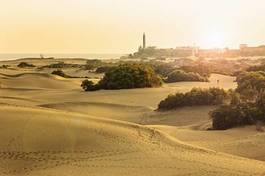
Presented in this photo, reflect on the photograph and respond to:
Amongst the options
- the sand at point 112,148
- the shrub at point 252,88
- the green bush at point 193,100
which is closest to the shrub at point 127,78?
the shrub at point 252,88

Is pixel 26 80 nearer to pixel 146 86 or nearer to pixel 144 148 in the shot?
pixel 146 86

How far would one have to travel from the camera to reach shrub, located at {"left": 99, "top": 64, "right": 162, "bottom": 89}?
87.4 ft

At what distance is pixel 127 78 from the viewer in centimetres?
2686

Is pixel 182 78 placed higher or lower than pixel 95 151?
lower

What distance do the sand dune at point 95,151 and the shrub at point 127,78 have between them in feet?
47.3

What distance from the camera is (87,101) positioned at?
22.3m

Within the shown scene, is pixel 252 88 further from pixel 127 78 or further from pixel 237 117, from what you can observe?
pixel 237 117

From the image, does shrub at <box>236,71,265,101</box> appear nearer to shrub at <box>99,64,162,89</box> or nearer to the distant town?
shrub at <box>99,64,162,89</box>

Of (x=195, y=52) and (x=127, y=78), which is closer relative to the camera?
(x=127, y=78)

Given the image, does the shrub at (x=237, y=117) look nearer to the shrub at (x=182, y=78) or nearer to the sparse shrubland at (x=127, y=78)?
the sparse shrubland at (x=127, y=78)

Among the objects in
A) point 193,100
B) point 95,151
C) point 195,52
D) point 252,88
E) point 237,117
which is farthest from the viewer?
point 195,52

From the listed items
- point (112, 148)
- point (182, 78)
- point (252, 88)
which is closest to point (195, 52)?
point (182, 78)

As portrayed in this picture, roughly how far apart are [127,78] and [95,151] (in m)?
16.6

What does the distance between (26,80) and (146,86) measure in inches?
341
